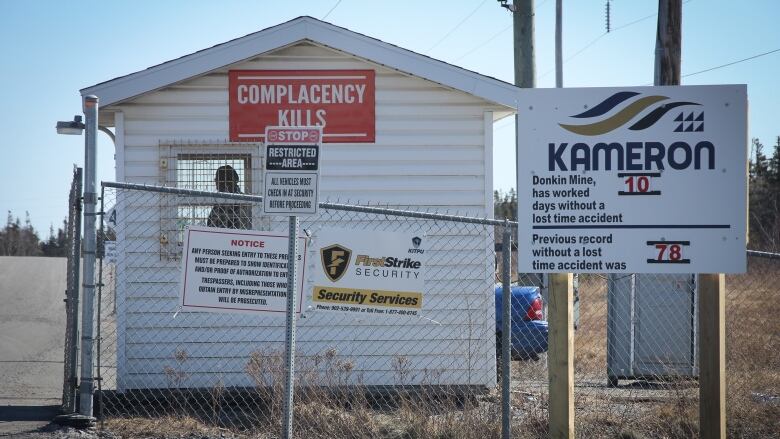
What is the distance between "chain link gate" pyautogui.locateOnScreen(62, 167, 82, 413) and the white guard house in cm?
141

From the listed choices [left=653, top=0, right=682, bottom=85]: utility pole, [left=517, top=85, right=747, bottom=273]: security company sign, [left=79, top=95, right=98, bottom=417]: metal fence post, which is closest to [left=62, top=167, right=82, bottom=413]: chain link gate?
[left=79, top=95, right=98, bottom=417]: metal fence post

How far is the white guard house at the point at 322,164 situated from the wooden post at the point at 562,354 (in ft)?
9.60

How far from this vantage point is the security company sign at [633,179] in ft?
18.8

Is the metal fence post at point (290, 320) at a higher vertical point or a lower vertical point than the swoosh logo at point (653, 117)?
lower

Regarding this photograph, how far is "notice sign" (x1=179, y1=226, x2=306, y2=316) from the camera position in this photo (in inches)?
245

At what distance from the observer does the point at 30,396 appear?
345 inches

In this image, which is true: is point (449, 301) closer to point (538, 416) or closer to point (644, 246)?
point (538, 416)

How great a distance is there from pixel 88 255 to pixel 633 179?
4143mm

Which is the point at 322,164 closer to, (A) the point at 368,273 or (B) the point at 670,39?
(A) the point at 368,273

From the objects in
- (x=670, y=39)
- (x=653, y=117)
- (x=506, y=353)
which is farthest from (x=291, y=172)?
(x=670, y=39)

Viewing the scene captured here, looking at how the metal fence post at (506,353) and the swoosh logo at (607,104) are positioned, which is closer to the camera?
the swoosh logo at (607,104)

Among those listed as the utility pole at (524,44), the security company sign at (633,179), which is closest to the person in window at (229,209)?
the security company sign at (633,179)

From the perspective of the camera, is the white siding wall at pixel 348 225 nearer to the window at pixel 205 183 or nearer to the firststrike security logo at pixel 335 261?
the window at pixel 205 183

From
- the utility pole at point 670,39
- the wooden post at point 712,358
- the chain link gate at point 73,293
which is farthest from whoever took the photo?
the utility pole at point 670,39
